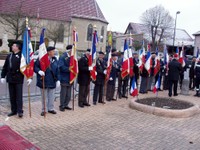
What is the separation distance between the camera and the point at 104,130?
676cm

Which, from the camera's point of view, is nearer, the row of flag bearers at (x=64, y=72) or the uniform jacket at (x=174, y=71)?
the row of flag bearers at (x=64, y=72)

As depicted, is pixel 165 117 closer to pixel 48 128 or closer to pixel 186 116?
pixel 186 116

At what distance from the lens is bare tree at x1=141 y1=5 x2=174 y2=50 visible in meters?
60.6

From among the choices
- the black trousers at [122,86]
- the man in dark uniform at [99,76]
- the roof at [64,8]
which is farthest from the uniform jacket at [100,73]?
the roof at [64,8]

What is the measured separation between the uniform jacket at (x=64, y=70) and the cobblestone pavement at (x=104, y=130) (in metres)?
0.98

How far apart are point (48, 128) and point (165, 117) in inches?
151

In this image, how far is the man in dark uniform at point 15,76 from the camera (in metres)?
7.13

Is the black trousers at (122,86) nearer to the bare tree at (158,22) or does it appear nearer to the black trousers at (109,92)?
the black trousers at (109,92)

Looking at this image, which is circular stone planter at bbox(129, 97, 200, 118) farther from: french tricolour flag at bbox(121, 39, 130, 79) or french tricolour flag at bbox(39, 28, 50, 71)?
french tricolour flag at bbox(39, 28, 50, 71)

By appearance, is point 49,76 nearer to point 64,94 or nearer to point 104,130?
point 64,94

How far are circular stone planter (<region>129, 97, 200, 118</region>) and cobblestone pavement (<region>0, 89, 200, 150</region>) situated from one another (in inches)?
7.6

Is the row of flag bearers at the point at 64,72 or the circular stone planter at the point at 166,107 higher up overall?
the row of flag bearers at the point at 64,72

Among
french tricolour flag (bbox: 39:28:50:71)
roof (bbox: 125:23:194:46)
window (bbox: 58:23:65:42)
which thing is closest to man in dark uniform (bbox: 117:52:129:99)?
french tricolour flag (bbox: 39:28:50:71)

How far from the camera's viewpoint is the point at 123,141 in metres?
6.04
